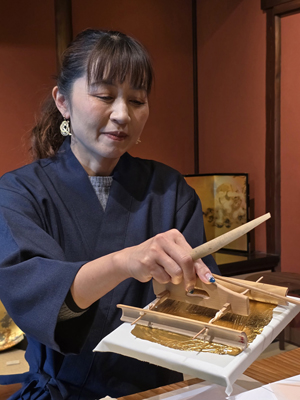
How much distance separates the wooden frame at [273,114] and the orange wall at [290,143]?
0.03 m

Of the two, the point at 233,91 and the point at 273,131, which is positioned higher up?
the point at 233,91

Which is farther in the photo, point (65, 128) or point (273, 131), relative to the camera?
point (273, 131)

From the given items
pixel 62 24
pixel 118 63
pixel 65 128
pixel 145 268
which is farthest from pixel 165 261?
pixel 62 24

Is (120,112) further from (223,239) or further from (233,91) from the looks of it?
(233,91)

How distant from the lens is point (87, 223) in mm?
1201

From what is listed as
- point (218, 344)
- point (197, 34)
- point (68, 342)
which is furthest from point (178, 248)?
point (197, 34)

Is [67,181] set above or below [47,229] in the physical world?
above

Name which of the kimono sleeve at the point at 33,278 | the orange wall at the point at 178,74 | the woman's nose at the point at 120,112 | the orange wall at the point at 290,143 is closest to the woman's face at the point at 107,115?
the woman's nose at the point at 120,112

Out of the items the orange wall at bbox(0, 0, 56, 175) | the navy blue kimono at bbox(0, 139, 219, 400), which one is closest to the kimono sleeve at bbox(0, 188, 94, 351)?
the navy blue kimono at bbox(0, 139, 219, 400)

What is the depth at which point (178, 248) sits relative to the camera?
795 millimetres

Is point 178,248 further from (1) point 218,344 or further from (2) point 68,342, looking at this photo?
(2) point 68,342

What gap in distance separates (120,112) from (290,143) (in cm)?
212

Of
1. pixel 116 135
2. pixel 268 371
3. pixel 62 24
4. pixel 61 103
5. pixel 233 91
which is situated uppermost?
pixel 62 24

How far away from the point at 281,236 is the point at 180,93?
135cm
